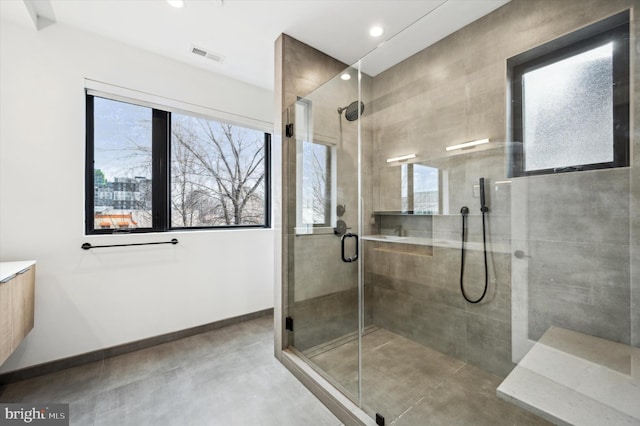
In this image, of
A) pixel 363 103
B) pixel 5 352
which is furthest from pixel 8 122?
pixel 363 103

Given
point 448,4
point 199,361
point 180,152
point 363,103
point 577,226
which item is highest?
point 448,4

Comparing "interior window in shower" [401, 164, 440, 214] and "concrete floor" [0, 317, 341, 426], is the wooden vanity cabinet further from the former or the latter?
"interior window in shower" [401, 164, 440, 214]

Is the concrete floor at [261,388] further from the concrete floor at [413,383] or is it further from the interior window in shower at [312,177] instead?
the interior window in shower at [312,177]

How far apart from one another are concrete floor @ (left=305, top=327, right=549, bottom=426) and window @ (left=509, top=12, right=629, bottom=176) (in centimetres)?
138

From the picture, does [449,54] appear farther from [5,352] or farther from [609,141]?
[5,352]

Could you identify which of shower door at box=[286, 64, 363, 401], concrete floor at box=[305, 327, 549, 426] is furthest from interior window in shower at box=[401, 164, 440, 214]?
concrete floor at box=[305, 327, 549, 426]

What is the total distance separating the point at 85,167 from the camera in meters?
2.10

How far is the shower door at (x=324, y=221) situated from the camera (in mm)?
2045

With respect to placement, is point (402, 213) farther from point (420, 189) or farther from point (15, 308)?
point (15, 308)

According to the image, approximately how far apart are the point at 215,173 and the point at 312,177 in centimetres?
129

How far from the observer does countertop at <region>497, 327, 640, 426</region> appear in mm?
958

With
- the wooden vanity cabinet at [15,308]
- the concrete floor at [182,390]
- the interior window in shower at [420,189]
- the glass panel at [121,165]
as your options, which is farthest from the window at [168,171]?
the interior window in shower at [420,189]

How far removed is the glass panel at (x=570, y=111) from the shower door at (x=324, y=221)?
1.12m

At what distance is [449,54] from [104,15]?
8.55 ft
